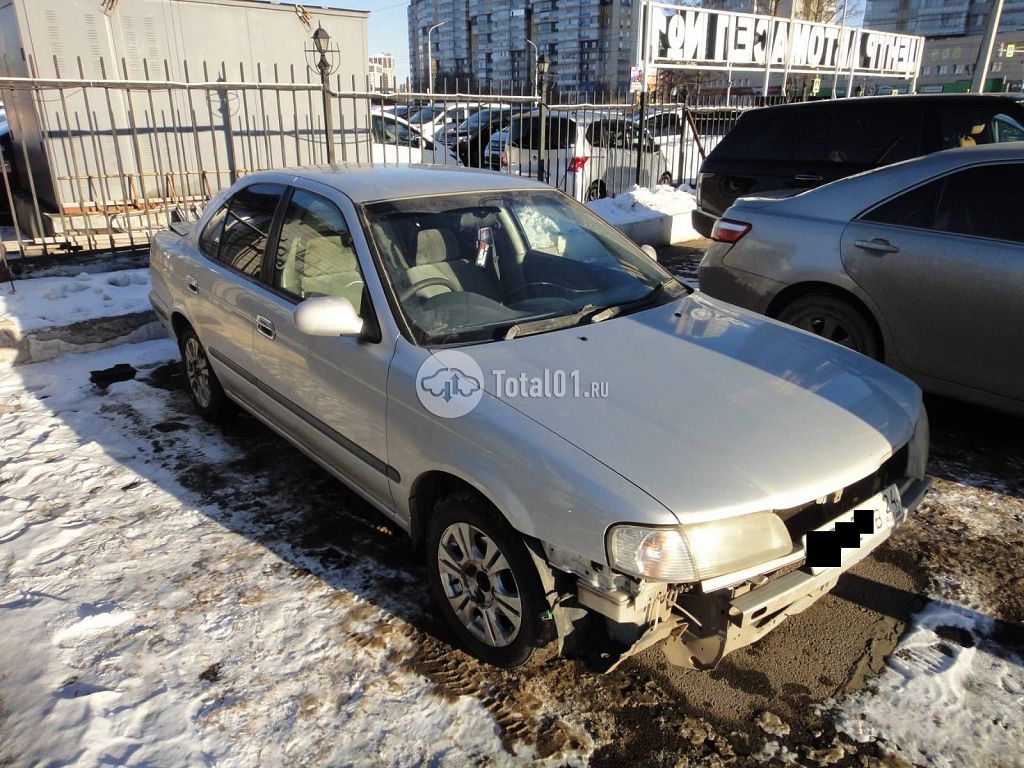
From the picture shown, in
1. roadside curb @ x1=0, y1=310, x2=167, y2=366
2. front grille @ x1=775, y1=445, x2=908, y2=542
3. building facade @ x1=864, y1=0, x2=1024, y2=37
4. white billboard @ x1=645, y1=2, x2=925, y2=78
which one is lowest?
roadside curb @ x1=0, y1=310, x2=167, y2=366

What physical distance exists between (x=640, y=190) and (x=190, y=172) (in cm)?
649

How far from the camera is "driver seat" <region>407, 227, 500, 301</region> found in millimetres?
3152

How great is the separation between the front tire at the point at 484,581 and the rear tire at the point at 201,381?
2316 mm

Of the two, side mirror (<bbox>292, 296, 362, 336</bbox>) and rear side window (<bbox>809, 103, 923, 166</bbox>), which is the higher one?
rear side window (<bbox>809, 103, 923, 166</bbox>)

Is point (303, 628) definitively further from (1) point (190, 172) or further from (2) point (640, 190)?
(2) point (640, 190)

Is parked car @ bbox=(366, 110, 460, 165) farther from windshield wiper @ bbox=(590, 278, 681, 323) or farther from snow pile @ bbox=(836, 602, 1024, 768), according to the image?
snow pile @ bbox=(836, 602, 1024, 768)

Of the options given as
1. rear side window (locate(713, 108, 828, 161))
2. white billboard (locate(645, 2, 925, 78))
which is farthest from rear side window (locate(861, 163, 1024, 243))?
white billboard (locate(645, 2, 925, 78))

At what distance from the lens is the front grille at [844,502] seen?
235 cm

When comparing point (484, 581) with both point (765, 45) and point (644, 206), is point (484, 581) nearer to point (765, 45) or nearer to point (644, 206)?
point (644, 206)

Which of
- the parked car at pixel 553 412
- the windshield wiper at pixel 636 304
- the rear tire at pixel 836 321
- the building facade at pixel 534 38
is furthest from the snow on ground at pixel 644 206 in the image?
the building facade at pixel 534 38

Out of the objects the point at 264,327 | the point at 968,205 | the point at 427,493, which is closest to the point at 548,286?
the point at 427,493

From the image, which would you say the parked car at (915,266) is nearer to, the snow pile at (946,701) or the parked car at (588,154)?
the snow pile at (946,701)

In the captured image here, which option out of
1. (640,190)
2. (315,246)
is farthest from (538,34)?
(315,246)

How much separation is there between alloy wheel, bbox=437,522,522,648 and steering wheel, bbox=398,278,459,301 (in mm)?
961
